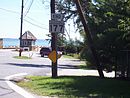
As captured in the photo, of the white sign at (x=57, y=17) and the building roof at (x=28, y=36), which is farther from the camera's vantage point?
the building roof at (x=28, y=36)

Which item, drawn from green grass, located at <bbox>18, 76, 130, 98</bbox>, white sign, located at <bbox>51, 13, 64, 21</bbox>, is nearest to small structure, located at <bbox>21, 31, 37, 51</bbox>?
white sign, located at <bbox>51, 13, 64, 21</bbox>

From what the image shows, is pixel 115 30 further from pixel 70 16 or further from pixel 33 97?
pixel 70 16

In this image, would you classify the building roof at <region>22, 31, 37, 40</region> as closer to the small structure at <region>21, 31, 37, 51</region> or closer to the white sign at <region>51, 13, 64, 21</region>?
the small structure at <region>21, 31, 37, 51</region>

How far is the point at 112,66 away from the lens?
25500mm

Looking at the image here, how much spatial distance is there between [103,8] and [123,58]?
3371mm

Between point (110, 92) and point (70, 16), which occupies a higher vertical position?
point (70, 16)

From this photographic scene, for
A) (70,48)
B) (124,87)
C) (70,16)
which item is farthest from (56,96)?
(70,48)

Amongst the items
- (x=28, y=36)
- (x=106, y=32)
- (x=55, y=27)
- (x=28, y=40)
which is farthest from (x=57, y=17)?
(x=28, y=36)

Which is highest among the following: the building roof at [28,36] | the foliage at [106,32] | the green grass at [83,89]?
the building roof at [28,36]

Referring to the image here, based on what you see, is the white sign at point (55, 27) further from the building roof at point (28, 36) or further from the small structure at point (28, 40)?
the building roof at point (28, 36)

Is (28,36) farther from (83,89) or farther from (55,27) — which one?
(83,89)

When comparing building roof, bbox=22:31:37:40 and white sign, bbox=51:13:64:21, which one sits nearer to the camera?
white sign, bbox=51:13:64:21

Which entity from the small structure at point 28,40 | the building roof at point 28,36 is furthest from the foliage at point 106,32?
the building roof at point 28,36

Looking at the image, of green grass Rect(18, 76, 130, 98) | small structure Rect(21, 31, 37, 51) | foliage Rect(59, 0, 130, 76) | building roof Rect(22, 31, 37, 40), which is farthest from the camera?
building roof Rect(22, 31, 37, 40)
